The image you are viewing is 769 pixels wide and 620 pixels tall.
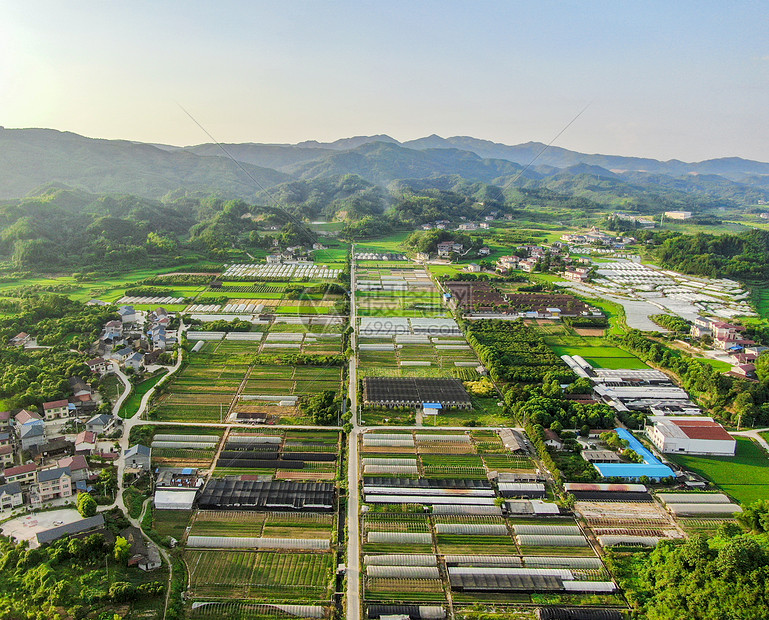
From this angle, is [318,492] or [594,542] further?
[318,492]

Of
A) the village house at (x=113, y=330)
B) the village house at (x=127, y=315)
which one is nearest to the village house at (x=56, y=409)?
the village house at (x=113, y=330)

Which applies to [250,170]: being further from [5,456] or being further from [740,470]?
Answer: [740,470]

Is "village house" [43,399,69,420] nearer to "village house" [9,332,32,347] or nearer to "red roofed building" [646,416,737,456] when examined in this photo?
"village house" [9,332,32,347]

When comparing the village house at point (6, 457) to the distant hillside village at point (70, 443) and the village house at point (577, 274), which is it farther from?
the village house at point (577, 274)

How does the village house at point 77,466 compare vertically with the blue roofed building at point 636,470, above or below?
above

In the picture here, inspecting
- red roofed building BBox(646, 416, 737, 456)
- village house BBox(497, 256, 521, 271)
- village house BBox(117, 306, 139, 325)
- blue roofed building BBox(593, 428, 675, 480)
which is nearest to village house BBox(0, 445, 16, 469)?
village house BBox(117, 306, 139, 325)

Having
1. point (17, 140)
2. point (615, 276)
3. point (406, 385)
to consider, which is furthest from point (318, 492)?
point (17, 140)

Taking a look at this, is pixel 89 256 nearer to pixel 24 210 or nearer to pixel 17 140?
pixel 24 210
